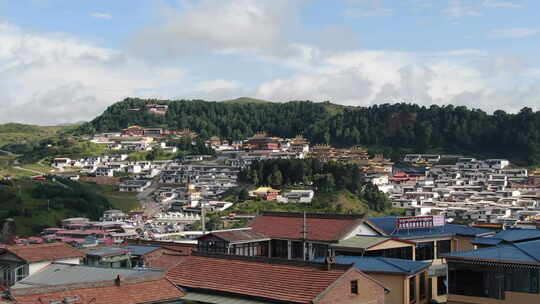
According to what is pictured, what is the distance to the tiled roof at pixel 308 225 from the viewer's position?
97.5 feet

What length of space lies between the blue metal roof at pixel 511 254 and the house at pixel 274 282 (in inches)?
138

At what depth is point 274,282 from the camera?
1983 cm

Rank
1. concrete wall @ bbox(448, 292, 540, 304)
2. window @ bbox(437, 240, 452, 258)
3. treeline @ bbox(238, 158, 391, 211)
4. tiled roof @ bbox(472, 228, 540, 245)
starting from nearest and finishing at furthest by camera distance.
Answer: concrete wall @ bbox(448, 292, 540, 304), tiled roof @ bbox(472, 228, 540, 245), window @ bbox(437, 240, 452, 258), treeline @ bbox(238, 158, 391, 211)

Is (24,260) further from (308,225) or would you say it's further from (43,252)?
(308,225)

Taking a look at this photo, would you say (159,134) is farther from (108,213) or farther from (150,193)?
(108,213)

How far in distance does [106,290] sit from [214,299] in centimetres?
383

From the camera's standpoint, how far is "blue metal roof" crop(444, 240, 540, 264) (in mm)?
21375

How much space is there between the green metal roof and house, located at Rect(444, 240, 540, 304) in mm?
5611

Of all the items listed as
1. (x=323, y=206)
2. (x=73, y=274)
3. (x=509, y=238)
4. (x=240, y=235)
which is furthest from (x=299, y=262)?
(x=323, y=206)

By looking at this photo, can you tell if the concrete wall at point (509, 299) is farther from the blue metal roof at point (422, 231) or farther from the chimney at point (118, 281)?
the chimney at point (118, 281)

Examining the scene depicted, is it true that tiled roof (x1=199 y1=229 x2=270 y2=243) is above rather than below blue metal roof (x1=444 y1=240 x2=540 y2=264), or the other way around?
below

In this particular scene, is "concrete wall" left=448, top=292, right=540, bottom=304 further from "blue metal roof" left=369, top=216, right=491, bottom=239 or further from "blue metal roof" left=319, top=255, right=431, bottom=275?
"blue metal roof" left=369, top=216, right=491, bottom=239

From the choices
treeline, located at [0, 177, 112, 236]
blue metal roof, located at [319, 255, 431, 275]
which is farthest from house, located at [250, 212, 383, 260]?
treeline, located at [0, 177, 112, 236]

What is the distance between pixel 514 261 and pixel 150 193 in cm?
9044
